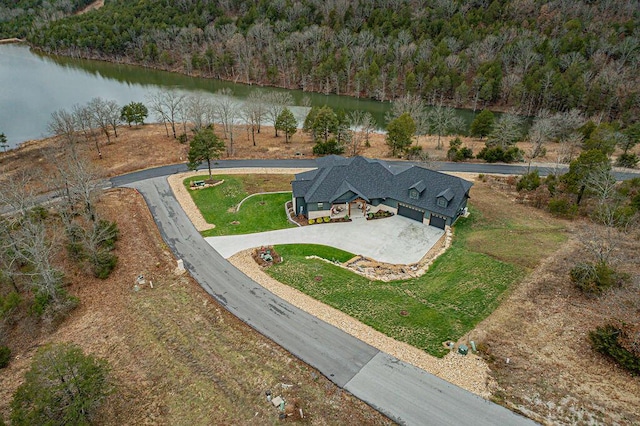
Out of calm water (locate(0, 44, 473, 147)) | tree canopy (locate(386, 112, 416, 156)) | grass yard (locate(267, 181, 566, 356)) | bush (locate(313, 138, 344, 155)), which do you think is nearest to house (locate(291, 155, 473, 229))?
grass yard (locate(267, 181, 566, 356))

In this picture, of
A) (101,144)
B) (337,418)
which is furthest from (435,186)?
(101,144)

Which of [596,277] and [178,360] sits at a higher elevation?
[596,277]

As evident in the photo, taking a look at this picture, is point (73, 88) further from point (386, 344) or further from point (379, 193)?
point (386, 344)

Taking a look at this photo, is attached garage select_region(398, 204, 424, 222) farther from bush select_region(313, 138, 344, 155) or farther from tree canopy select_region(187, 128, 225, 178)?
tree canopy select_region(187, 128, 225, 178)

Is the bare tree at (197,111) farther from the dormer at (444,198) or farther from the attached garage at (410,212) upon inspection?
the dormer at (444,198)

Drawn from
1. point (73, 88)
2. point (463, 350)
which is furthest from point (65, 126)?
point (463, 350)

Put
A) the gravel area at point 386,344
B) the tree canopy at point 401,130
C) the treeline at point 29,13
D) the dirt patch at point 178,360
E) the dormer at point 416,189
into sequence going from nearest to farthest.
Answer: the dirt patch at point 178,360
the gravel area at point 386,344
the dormer at point 416,189
the tree canopy at point 401,130
the treeline at point 29,13

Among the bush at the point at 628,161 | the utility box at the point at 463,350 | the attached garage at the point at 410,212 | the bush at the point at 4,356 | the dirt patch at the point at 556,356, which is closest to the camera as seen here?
the dirt patch at the point at 556,356

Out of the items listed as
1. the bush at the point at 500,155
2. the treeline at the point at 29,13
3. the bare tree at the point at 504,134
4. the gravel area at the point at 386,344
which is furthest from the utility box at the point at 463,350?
the treeline at the point at 29,13
